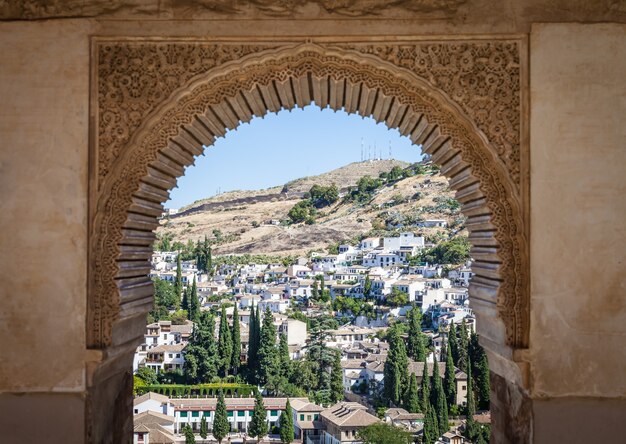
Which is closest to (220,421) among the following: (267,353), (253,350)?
(267,353)

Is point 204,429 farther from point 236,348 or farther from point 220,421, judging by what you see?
point 236,348

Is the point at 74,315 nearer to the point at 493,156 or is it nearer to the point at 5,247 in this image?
the point at 5,247

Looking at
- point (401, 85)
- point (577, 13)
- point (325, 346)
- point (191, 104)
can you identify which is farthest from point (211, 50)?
point (325, 346)

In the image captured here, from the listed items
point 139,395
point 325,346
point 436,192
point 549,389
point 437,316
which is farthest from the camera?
point 436,192

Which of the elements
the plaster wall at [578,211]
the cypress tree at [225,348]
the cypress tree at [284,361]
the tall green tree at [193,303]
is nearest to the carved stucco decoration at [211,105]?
the plaster wall at [578,211]

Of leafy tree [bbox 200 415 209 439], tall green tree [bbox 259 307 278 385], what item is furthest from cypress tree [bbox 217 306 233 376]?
leafy tree [bbox 200 415 209 439]

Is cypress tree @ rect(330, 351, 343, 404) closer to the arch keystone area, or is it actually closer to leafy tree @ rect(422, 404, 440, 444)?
leafy tree @ rect(422, 404, 440, 444)
